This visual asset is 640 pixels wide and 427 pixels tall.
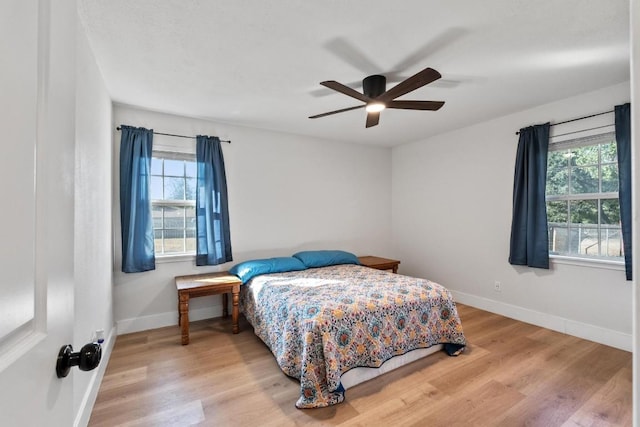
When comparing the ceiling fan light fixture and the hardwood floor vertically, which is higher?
the ceiling fan light fixture

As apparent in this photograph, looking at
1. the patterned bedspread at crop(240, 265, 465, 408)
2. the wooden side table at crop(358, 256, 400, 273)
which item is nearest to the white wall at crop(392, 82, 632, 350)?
the wooden side table at crop(358, 256, 400, 273)

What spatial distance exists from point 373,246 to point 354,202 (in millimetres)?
857

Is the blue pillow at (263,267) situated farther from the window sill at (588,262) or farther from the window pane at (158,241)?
the window sill at (588,262)

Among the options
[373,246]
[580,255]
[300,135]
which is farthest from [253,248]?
[580,255]

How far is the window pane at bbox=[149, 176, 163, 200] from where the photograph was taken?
3.33m

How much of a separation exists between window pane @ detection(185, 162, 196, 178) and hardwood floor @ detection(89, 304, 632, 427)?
1.90 metres

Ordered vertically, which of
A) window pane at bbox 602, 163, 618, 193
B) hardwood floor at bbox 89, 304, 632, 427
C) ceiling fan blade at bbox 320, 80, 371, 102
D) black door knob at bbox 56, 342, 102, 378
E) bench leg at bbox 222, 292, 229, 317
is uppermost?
ceiling fan blade at bbox 320, 80, 371, 102

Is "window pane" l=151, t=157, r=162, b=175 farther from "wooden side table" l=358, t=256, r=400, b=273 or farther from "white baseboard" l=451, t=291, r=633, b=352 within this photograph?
"white baseboard" l=451, t=291, r=633, b=352

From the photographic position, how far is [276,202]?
13.3ft

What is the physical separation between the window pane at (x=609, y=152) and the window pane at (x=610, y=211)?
396 millimetres

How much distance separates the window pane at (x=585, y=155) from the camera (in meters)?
2.93

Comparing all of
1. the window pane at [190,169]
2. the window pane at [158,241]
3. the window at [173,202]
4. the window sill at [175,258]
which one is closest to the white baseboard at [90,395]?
the window sill at [175,258]

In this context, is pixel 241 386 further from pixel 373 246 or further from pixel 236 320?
pixel 373 246

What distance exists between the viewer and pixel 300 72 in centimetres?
240
